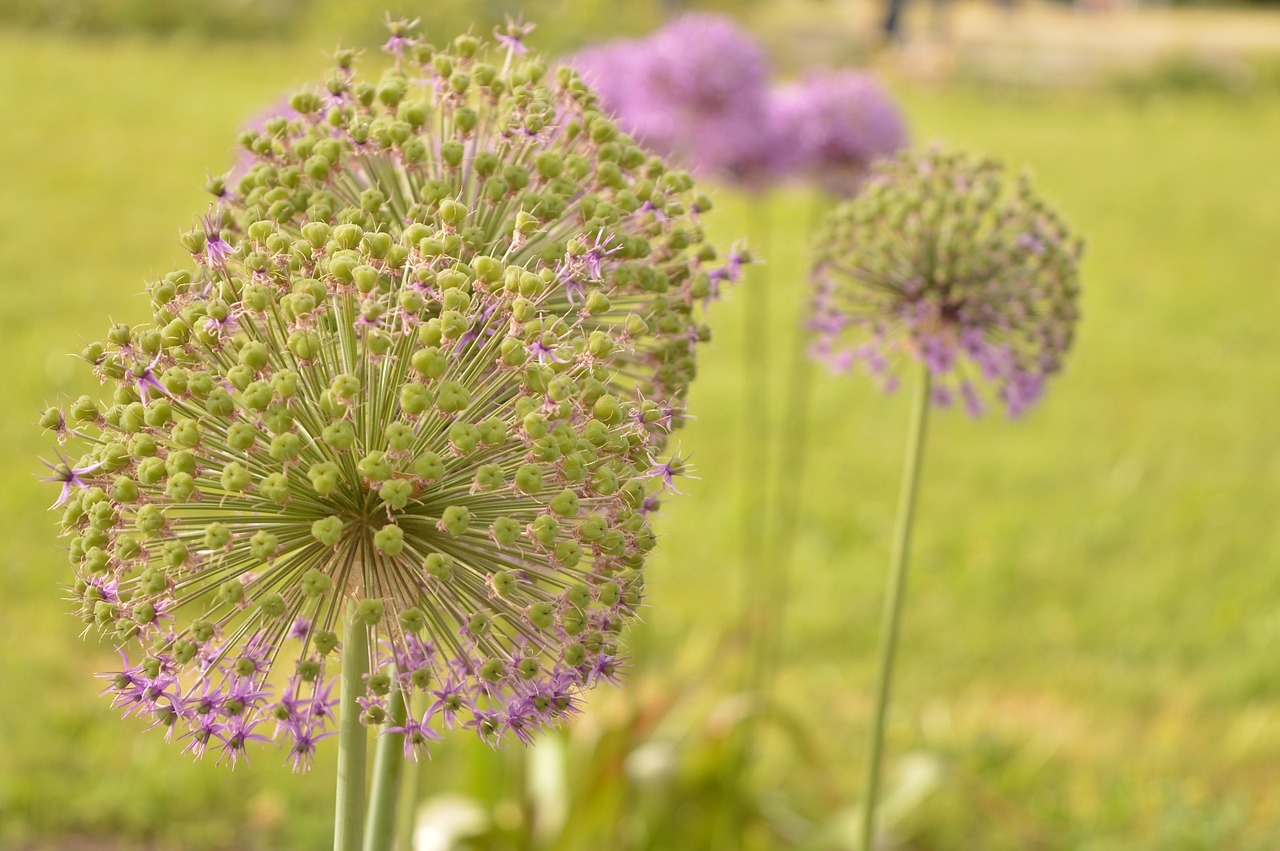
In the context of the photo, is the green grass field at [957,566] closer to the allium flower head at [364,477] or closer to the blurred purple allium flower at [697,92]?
the blurred purple allium flower at [697,92]

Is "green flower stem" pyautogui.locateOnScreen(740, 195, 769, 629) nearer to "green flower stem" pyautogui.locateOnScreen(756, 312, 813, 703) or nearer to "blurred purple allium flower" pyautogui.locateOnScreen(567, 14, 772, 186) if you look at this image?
"green flower stem" pyautogui.locateOnScreen(756, 312, 813, 703)

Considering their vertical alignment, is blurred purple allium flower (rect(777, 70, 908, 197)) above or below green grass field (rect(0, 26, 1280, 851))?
above

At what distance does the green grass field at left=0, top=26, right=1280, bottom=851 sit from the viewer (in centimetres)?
480

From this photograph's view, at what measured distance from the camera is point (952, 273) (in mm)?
2320

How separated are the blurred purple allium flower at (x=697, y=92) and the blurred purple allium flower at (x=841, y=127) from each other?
0.38 feet

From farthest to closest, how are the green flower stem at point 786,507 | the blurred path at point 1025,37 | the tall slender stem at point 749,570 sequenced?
the blurred path at point 1025,37 < the green flower stem at point 786,507 < the tall slender stem at point 749,570

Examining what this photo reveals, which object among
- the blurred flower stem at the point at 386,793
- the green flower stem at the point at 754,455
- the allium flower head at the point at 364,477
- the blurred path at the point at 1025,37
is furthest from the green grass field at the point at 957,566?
the blurred path at the point at 1025,37

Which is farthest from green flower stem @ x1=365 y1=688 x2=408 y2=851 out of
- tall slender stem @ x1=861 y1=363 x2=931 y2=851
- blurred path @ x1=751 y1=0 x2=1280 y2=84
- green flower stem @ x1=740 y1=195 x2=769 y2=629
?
blurred path @ x1=751 y1=0 x2=1280 y2=84

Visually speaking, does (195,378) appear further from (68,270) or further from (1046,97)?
(1046,97)

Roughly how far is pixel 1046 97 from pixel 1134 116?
138cm

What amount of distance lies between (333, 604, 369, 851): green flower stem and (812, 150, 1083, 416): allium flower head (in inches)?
50.4

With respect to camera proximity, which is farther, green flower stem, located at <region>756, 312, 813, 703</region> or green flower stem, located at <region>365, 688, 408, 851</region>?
green flower stem, located at <region>756, 312, 813, 703</region>

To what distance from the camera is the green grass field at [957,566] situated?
480 centimetres

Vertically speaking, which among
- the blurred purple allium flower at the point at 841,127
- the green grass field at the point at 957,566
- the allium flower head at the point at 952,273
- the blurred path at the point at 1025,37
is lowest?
the green grass field at the point at 957,566
